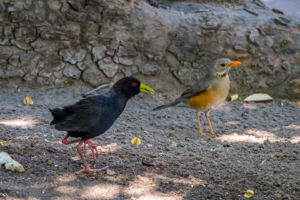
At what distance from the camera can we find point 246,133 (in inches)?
233

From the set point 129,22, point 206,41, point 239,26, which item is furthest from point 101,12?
point 239,26

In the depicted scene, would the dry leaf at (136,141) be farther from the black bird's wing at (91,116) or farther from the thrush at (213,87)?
the thrush at (213,87)

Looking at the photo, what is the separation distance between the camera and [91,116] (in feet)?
13.0

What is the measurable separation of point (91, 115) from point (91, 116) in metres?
0.01

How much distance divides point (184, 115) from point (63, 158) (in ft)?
9.57

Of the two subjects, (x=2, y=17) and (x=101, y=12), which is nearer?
(x=2, y=17)

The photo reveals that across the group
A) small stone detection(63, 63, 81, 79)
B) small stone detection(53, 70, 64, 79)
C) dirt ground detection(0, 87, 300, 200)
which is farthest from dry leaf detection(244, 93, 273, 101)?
small stone detection(53, 70, 64, 79)

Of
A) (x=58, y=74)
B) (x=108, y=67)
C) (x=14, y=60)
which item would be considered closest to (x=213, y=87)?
(x=108, y=67)

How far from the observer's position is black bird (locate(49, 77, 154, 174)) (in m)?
3.92

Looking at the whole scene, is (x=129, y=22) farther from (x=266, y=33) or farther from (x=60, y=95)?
(x=266, y=33)

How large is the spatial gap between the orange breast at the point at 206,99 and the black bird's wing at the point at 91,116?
90.5 inches

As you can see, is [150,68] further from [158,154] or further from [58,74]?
[158,154]

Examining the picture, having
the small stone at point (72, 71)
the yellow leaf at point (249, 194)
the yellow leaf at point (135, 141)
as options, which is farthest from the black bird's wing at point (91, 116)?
the small stone at point (72, 71)

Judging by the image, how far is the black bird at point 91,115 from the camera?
3.92 m
